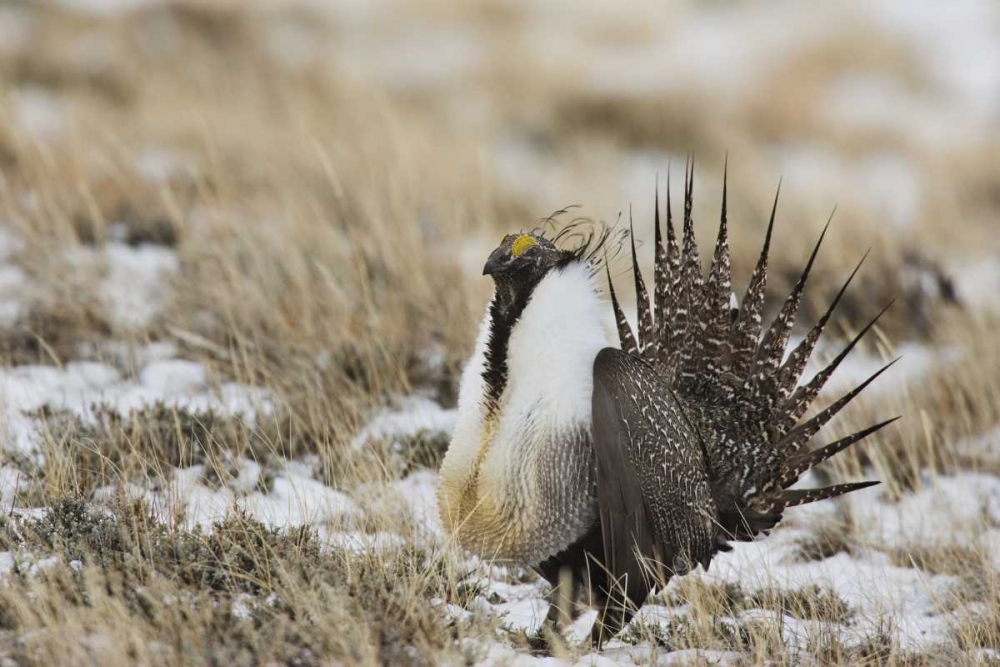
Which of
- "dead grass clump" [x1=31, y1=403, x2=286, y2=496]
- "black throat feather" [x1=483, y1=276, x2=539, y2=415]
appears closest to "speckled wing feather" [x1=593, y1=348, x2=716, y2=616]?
"black throat feather" [x1=483, y1=276, x2=539, y2=415]

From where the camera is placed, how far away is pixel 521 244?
7.88 feet

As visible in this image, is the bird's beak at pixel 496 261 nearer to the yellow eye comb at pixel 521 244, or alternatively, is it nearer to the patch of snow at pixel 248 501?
the yellow eye comb at pixel 521 244

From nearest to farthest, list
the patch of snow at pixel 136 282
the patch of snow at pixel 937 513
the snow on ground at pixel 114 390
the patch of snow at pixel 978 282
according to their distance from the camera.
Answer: the patch of snow at pixel 937 513 < the snow on ground at pixel 114 390 < the patch of snow at pixel 136 282 < the patch of snow at pixel 978 282

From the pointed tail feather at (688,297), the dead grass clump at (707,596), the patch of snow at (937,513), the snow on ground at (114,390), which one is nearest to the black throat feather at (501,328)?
the pointed tail feather at (688,297)

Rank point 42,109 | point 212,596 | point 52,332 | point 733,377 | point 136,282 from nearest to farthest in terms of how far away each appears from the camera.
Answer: point 212,596
point 733,377
point 52,332
point 136,282
point 42,109

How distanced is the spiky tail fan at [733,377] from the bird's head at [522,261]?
0.33 meters

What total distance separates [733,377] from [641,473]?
24.0 inches

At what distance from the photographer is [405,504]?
2805mm

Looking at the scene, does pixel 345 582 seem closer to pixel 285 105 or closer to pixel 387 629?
pixel 387 629

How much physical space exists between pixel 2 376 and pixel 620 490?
2.14m

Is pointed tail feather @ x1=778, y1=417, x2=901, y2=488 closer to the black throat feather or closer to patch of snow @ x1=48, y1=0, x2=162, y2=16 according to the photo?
the black throat feather

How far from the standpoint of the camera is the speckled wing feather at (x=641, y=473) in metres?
2.29

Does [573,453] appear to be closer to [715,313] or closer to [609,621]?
[609,621]

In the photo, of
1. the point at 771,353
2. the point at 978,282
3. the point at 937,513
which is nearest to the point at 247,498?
the point at 771,353
